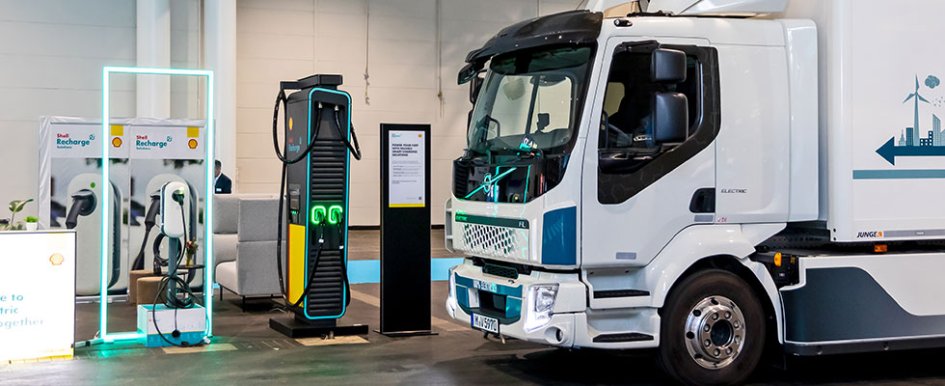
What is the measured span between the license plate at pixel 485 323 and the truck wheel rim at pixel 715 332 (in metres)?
1.18

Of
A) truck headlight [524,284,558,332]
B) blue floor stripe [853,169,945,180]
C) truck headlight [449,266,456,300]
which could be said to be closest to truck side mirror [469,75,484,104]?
truck headlight [449,266,456,300]

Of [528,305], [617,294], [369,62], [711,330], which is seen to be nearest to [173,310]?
[528,305]

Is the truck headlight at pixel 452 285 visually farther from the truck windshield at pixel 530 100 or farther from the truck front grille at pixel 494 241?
the truck windshield at pixel 530 100

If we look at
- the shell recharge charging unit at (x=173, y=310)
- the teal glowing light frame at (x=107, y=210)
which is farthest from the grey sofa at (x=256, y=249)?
the shell recharge charging unit at (x=173, y=310)

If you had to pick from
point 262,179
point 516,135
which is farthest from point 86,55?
point 516,135

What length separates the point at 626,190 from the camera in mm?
6398

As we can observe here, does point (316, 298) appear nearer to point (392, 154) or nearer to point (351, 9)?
point (392, 154)

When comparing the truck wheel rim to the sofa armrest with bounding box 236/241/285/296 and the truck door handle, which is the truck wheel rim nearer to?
the truck door handle

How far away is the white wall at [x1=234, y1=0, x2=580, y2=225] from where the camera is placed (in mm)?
19938

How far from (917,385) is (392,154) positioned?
4.37m

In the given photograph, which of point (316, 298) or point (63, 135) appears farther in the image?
point (63, 135)

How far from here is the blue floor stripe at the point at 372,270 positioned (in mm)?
13631

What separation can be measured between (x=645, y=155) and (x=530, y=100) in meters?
0.84

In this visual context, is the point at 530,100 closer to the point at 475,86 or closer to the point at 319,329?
the point at 475,86
